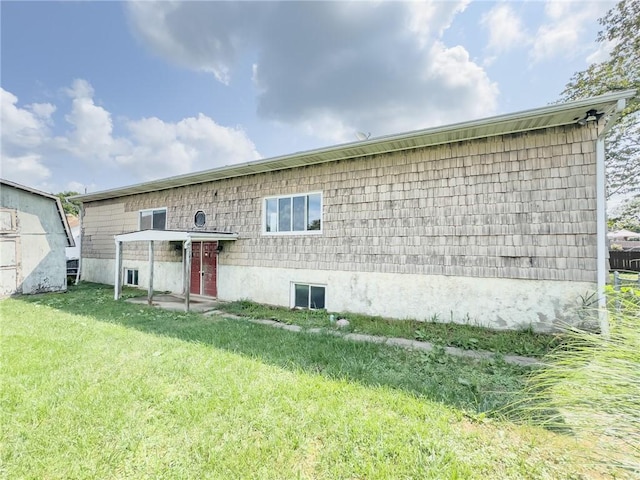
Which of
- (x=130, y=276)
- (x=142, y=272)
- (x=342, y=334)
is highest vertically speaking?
(x=142, y=272)

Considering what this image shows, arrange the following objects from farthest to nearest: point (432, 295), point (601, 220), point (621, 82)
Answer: point (621, 82) → point (432, 295) → point (601, 220)

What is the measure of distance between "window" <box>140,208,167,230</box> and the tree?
17.2 metres

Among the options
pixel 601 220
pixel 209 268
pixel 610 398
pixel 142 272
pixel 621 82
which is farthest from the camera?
pixel 621 82

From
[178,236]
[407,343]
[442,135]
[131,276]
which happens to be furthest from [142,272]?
[442,135]

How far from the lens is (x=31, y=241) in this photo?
10.0 metres

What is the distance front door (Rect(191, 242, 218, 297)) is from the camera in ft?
30.8

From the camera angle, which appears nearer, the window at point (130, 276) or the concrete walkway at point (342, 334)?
the concrete walkway at point (342, 334)

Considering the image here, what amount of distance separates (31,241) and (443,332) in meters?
13.6

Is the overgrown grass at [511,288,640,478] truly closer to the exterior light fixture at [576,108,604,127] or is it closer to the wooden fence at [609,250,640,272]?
the exterior light fixture at [576,108,604,127]

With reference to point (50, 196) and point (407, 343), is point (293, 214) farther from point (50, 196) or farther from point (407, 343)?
point (50, 196)

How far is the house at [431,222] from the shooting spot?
15.8ft

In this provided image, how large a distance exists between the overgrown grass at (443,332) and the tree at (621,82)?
35.7 feet

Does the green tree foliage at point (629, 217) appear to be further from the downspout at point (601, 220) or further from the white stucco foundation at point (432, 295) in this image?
the white stucco foundation at point (432, 295)

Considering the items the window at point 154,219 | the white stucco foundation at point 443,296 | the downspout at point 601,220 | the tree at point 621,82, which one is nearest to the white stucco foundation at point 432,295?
the white stucco foundation at point 443,296
